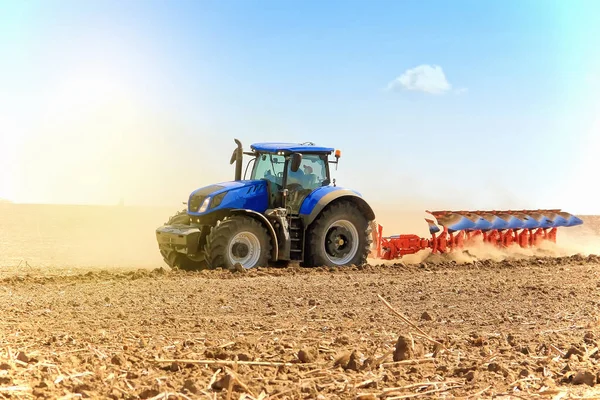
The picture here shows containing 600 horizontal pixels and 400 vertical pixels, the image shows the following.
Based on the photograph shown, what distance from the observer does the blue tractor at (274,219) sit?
1205 centimetres

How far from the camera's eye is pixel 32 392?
15.7 feet

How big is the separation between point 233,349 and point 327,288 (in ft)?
13.2

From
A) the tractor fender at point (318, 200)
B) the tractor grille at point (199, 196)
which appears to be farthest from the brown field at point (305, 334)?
the tractor grille at point (199, 196)

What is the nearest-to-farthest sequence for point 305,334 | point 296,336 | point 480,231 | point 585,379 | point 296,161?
point 585,379
point 296,336
point 305,334
point 296,161
point 480,231

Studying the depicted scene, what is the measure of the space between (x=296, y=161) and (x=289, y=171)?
51 cm

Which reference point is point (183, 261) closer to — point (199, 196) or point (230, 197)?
point (199, 196)

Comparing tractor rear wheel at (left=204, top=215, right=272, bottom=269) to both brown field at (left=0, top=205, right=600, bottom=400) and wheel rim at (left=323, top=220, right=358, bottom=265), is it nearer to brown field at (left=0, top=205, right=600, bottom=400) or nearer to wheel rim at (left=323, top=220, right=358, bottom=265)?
brown field at (left=0, top=205, right=600, bottom=400)

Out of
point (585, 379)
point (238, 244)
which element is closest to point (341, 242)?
point (238, 244)

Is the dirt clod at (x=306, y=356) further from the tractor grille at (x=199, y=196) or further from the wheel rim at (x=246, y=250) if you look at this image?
the tractor grille at (x=199, y=196)

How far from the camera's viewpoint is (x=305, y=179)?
12781 millimetres

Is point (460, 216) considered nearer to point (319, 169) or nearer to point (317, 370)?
point (319, 169)

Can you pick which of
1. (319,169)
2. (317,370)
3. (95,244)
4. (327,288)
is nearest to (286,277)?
(327,288)

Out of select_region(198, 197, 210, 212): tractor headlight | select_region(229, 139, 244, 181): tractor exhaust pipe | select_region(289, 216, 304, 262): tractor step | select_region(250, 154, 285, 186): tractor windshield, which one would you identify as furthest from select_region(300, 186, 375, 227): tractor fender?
select_region(198, 197, 210, 212): tractor headlight

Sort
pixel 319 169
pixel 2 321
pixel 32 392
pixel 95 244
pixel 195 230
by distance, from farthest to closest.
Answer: pixel 95 244 < pixel 319 169 < pixel 195 230 < pixel 2 321 < pixel 32 392
